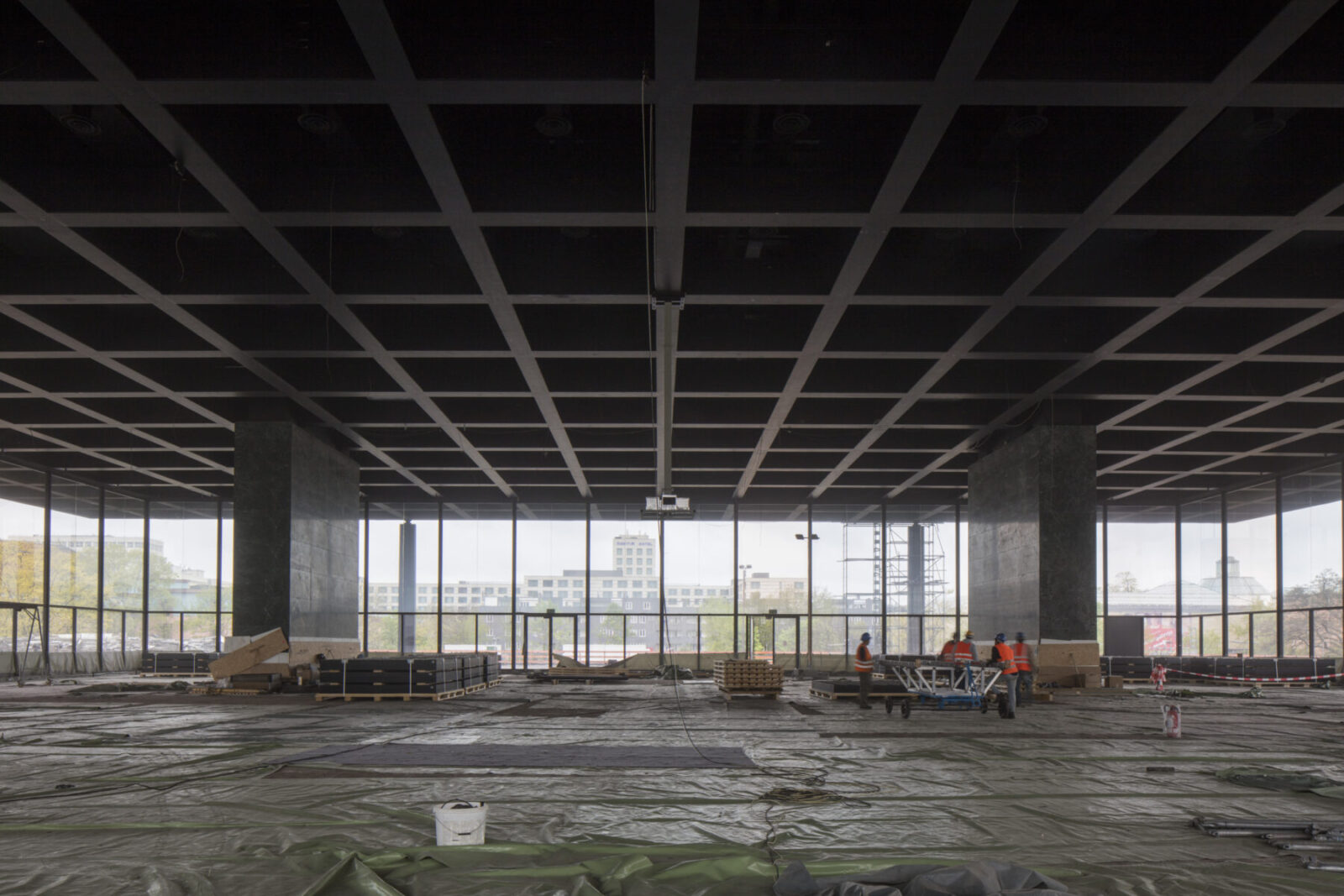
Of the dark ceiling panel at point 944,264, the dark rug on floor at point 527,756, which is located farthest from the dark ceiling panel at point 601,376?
the dark rug on floor at point 527,756

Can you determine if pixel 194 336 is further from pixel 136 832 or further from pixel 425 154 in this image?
pixel 136 832

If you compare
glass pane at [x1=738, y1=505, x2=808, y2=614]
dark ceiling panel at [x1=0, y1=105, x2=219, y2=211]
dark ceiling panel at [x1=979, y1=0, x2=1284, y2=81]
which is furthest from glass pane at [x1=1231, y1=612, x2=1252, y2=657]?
dark ceiling panel at [x1=0, y1=105, x2=219, y2=211]

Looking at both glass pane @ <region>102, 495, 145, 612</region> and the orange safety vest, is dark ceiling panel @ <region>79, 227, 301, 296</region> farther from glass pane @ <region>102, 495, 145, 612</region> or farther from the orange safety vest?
glass pane @ <region>102, 495, 145, 612</region>

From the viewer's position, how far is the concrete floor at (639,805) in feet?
21.5

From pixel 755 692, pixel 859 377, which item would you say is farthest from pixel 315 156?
pixel 755 692

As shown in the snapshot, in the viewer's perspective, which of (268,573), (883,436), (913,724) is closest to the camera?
(913,724)

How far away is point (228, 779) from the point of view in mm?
10656

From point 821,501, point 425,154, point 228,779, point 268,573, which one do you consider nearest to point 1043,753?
point 228,779

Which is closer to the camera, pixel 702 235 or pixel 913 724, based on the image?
pixel 702 235

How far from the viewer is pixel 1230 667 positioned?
35.1 m

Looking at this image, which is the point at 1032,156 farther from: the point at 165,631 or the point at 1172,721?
the point at 165,631

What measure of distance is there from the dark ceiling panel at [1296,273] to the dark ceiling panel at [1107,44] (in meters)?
7.44

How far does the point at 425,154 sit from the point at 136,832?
8.46m

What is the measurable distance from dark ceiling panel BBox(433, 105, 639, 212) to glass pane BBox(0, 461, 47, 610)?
27.8 meters
